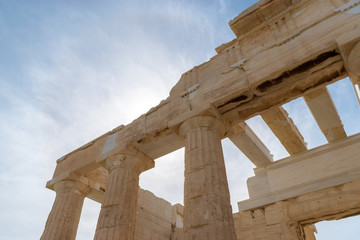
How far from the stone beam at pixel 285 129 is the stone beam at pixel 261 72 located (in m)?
2.71

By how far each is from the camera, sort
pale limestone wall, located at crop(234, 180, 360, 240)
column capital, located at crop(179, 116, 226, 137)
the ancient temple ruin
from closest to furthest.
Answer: the ancient temple ruin < column capital, located at crop(179, 116, 226, 137) < pale limestone wall, located at crop(234, 180, 360, 240)

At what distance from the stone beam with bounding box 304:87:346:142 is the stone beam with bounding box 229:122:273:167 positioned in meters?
2.32

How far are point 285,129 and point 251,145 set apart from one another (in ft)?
4.63

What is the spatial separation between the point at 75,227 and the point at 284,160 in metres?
8.58

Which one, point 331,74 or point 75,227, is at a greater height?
point 331,74

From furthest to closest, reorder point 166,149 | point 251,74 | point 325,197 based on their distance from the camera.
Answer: point 325,197 < point 166,149 < point 251,74

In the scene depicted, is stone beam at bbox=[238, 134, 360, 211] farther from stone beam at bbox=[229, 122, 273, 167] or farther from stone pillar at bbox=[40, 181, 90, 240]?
stone pillar at bbox=[40, 181, 90, 240]

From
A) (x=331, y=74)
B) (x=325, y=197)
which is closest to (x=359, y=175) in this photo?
(x=325, y=197)

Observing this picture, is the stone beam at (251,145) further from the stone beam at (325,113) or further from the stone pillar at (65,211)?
the stone pillar at (65,211)

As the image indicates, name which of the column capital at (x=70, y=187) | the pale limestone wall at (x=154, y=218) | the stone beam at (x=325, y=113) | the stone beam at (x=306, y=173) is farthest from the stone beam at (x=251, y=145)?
the column capital at (x=70, y=187)

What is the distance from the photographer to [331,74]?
591 centimetres

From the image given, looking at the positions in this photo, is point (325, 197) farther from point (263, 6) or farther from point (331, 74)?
point (263, 6)

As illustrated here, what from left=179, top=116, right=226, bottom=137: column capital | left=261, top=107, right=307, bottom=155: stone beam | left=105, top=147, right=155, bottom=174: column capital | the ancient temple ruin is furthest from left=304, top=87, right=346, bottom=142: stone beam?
left=105, top=147, right=155, bottom=174: column capital

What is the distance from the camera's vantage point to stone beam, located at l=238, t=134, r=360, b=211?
937 cm
